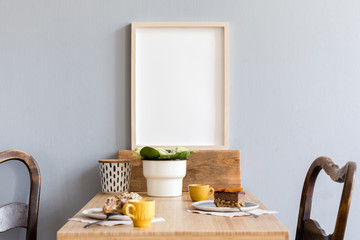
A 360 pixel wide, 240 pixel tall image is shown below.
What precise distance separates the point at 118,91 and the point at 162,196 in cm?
45

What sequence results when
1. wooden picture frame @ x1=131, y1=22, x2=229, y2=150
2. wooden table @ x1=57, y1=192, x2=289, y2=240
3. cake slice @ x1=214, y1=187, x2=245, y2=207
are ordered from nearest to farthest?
1. wooden table @ x1=57, y1=192, x2=289, y2=240
2. cake slice @ x1=214, y1=187, x2=245, y2=207
3. wooden picture frame @ x1=131, y1=22, x2=229, y2=150

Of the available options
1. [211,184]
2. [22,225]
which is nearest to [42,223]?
[22,225]

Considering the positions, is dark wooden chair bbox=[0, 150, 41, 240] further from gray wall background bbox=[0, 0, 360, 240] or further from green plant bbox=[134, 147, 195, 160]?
green plant bbox=[134, 147, 195, 160]

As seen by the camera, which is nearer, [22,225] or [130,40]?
[22,225]

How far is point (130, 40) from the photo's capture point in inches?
67.2

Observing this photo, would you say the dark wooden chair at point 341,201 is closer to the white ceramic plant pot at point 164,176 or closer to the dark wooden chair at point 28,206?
the white ceramic plant pot at point 164,176

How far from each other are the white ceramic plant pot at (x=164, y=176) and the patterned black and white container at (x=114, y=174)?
11 cm

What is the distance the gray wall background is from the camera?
1.70 metres

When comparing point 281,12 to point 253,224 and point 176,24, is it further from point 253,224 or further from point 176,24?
point 253,224

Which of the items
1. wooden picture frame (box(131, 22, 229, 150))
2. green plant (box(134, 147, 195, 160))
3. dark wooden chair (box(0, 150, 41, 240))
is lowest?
dark wooden chair (box(0, 150, 41, 240))

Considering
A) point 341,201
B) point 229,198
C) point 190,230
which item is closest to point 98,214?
point 190,230

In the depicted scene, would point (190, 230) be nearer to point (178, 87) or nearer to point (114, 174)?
point (114, 174)

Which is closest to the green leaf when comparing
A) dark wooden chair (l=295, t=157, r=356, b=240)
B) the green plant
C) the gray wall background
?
the green plant

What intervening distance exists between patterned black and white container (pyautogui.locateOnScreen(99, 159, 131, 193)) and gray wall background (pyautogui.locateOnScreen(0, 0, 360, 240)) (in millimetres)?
131
